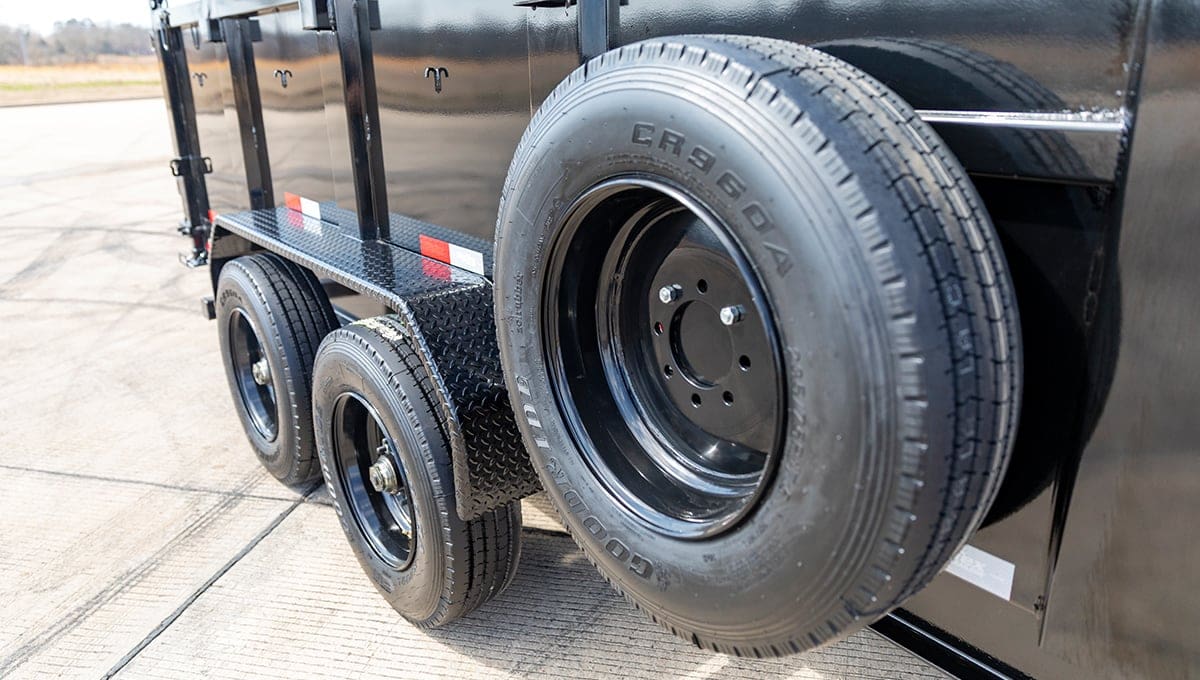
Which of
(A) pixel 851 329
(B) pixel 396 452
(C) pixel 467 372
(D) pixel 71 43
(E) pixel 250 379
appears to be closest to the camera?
(A) pixel 851 329

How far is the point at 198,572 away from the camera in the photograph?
2.96m

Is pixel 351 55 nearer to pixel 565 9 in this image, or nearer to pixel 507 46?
pixel 507 46

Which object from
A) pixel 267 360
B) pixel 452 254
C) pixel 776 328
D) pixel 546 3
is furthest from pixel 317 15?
pixel 776 328

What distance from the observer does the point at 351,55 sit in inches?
111

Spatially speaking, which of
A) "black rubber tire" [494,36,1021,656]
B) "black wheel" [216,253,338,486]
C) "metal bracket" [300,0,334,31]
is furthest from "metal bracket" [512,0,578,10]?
"black wheel" [216,253,338,486]

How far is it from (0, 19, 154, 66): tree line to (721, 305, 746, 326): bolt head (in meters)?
39.6

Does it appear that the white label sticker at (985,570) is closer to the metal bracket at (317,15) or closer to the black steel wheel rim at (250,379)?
the metal bracket at (317,15)

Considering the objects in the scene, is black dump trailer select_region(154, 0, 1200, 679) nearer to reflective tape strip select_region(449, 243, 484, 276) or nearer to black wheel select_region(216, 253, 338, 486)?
reflective tape strip select_region(449, 243, 484, 276)

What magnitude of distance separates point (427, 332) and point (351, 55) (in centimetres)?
112

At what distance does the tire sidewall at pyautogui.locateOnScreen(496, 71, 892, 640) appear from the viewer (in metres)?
Result: 1.17

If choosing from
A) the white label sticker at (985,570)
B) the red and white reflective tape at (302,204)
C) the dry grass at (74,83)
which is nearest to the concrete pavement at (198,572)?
the white label sticker at (985,570)

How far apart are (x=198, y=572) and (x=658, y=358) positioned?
78.1 inches

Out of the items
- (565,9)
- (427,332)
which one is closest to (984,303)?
(565,9)

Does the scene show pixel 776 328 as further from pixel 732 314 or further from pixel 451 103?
pixel 451 103
